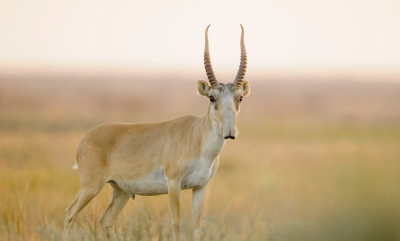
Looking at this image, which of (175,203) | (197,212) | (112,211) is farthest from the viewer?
(112,211)

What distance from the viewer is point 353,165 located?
278 inches

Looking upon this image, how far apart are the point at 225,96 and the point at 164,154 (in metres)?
1.60

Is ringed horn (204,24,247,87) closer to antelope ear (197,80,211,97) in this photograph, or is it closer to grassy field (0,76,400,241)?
antelope ear (197,80,211,97)

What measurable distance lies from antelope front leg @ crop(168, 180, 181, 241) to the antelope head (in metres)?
1.22

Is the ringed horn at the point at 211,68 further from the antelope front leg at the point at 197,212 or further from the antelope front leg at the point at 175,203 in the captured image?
the antelope front leg at the point at 197,212

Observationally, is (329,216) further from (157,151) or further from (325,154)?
(325,154)

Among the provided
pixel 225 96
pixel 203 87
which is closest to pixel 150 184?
pixel 203 87

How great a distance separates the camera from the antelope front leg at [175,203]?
10.8m

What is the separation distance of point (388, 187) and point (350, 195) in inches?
16.9

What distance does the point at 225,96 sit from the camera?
10.4m

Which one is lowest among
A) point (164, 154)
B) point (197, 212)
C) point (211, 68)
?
point (197, 212)

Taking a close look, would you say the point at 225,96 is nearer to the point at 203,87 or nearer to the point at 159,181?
the point at 203,87

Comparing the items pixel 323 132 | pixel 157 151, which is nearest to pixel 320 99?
pixel 323 132

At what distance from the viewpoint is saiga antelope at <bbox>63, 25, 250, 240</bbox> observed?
419 inches
